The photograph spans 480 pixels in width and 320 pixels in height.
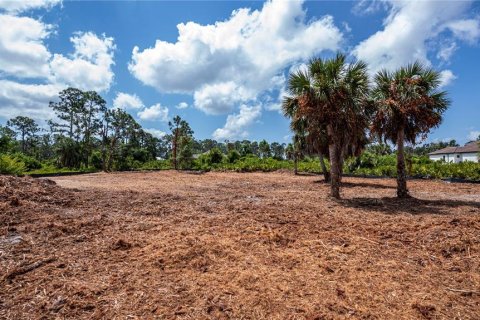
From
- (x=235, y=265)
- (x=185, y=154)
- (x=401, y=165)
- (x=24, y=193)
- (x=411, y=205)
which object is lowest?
(x=235, y=265)

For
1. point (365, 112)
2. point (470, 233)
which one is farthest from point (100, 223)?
point (365, 112)

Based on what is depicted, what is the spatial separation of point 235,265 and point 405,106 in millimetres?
9605

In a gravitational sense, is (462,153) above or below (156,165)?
above

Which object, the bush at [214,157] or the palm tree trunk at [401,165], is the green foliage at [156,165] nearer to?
the bush at [214,157]

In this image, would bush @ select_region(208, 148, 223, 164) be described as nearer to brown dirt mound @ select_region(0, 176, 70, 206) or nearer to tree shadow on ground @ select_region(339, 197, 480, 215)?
brown dirt mound @ select_region(0, 176, 70, 206)

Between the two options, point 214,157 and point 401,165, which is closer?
point 401,165

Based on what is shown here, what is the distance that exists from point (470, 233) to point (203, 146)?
10612 cm

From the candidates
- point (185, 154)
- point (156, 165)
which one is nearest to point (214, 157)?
point (185, 154)

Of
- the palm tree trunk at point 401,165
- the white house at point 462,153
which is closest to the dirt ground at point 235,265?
the palm tree trunk at point 401,165

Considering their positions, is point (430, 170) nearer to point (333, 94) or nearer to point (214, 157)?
point (333, 94)

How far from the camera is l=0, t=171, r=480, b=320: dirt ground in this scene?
3.27 metres

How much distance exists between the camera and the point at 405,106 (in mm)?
10742

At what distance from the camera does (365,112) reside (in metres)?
12.0

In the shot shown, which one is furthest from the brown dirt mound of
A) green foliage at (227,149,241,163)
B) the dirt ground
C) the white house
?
the white house
